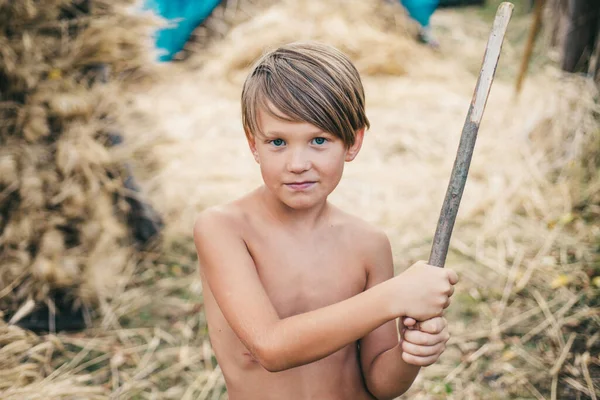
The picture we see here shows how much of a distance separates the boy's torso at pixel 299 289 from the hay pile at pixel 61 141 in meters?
1.15

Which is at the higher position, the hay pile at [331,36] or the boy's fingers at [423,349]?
the hay pile at [331,36]

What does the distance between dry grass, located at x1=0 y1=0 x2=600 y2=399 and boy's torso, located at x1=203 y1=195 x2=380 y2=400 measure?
645 millimetres

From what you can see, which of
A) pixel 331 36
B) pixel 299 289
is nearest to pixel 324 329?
pixel 299 289

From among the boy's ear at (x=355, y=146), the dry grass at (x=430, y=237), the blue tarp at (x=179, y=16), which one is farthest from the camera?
the blue tarp at (x=179, y=16)

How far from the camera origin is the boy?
113 centimetres

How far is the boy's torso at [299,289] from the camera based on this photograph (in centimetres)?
135

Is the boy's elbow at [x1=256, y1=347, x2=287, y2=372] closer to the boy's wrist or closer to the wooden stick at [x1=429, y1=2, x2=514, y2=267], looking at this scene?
the boy's wrist

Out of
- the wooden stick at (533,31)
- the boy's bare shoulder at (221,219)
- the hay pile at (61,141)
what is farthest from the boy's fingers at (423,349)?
the wooden stick at (533,31)

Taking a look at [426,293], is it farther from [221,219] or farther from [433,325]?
[221,219]

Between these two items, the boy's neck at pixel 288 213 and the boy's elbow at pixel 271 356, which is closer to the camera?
the boy's elbow at pixel 271 356

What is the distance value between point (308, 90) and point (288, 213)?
313 millimetres

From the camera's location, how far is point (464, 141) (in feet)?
3.47

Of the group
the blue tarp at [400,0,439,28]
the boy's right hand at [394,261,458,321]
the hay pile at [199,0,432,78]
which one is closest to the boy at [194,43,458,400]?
the boy's right hand at [394,261,458,321]

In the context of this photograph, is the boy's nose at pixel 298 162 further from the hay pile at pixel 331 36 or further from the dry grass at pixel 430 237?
the hay pile at pixel 331 36
